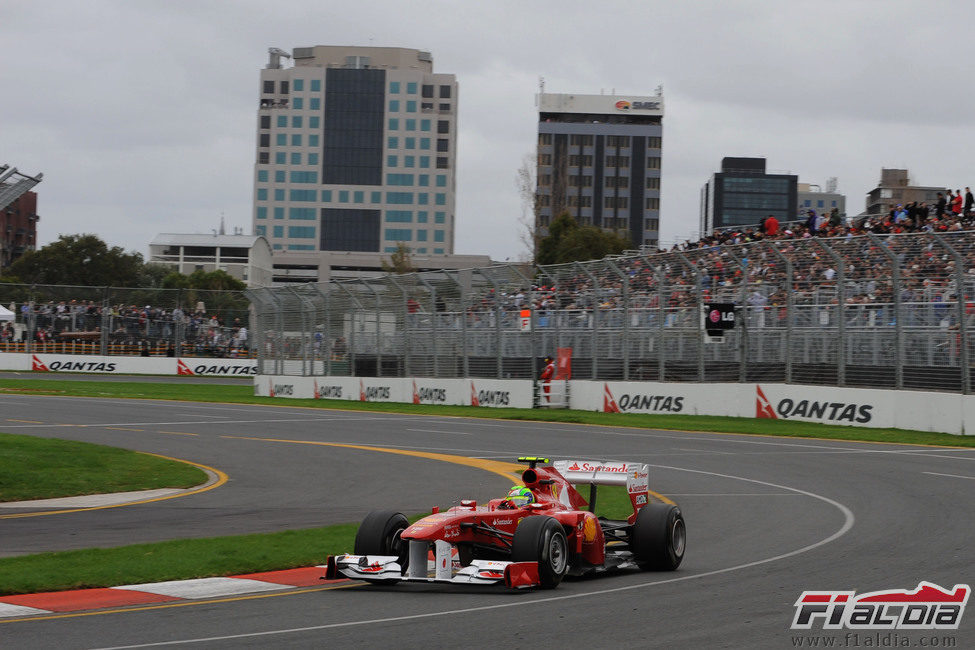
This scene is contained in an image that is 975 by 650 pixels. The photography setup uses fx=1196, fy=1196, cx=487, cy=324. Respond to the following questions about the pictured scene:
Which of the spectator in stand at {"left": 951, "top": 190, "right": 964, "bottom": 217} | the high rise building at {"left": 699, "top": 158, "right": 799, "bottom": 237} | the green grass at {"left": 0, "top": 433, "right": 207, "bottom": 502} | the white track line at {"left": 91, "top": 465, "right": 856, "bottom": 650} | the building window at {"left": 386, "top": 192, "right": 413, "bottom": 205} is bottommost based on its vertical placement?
the green grass at {"left": 0, "top": 433, "right": 207, "bottom": 502}

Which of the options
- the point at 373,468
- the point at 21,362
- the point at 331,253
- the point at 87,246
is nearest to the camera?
the point at 373,468

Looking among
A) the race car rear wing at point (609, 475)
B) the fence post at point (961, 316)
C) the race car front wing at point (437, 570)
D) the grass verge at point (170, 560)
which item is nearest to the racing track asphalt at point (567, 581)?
the race car front wing at point (437, 570)

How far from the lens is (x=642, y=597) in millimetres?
9516

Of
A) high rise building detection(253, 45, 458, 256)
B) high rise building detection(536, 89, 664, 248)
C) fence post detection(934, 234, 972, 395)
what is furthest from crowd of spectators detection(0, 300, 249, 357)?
high rise building detection(253, 45, 458, 256)

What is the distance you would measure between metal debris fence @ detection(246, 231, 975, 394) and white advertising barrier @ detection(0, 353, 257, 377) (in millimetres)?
Answer: 15853

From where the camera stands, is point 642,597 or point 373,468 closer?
point 642,597

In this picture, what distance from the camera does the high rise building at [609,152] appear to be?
5979 inches

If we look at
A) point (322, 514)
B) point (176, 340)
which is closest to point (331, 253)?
point (176, 340)

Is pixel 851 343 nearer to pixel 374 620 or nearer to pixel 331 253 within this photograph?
pixel 374 620

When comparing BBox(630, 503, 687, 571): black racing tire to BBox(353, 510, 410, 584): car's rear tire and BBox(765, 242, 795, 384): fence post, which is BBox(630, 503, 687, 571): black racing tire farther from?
BBox(765, 242, 795, 384): fence post

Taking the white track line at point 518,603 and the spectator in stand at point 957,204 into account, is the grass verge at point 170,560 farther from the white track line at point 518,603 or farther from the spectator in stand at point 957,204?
the spectator in stand at point 957,204

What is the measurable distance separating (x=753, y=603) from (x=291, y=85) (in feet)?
A: 551

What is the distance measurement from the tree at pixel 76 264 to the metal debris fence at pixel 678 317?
69.7 metres

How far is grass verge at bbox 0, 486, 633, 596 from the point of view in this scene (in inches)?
402
